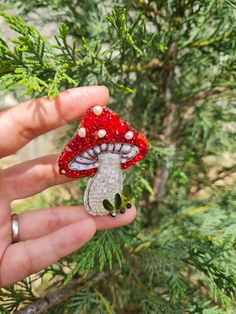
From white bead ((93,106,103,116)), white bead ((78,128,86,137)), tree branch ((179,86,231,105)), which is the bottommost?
white bead ((78,128,86,137))

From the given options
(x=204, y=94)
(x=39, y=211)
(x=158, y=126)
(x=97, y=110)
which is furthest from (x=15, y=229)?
(x=204, y=94)

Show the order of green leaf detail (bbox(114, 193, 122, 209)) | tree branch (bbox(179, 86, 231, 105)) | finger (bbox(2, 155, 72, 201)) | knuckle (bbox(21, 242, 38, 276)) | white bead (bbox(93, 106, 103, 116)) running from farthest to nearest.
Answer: tree branch (bbox(179, 86, 231, 105)) → finger (bbox(2, 155, 72, 201)) → knuckle (bbox(21, 242, 38, 276)) → green leaf detail (bbox(114, 193, 122, 209)) → white bead (bbox(93, 106, 103, 116))

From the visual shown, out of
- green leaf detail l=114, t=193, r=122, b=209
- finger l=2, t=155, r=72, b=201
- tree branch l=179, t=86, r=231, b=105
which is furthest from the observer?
tree branch l=179, t=86, r=231, b=105

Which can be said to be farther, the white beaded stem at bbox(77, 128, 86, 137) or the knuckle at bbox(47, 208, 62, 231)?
the knuckle at bbox(47, 208, 62, 231)

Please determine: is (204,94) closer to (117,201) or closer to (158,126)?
(158,126)

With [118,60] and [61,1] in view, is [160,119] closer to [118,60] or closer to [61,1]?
[118,60]

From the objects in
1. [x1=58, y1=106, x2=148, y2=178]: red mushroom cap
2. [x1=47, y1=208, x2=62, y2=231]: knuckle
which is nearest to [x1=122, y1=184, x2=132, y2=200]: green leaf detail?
[x1=58, y1=106, x2=148, y2=178]: red mushroom cap

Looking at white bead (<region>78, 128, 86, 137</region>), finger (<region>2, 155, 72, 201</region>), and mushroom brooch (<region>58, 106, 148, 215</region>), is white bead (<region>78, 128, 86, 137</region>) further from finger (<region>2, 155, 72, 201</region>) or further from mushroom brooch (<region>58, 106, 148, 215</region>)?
finger (<region>2, 155, 72, 201</region>)
